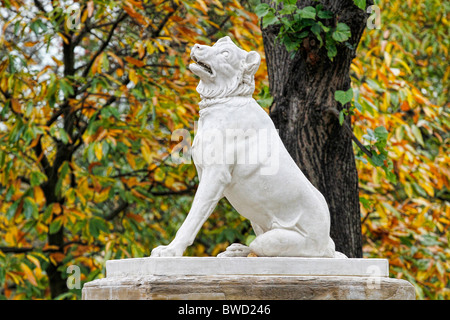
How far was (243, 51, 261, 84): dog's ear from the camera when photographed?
4250 millimetres

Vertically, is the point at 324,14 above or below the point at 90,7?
below

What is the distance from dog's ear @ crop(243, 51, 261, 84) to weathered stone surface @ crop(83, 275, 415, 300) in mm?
1280

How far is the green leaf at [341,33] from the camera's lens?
5.40m

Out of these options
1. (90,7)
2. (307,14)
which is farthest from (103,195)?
(307,14)

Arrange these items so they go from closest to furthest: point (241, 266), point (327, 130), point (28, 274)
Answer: point (241, 266) < point (327, 130) < point (28, 274)

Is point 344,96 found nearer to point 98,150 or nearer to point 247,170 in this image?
point 247,170

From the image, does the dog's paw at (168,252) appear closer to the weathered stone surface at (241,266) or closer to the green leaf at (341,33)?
the weathered stone surface at (241,266)

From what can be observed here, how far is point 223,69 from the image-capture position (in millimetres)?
4195

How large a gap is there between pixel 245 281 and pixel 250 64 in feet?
4.55

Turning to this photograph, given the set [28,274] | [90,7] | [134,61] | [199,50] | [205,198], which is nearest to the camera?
[205,198]

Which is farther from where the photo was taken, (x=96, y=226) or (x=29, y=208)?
(x=96, y=226)

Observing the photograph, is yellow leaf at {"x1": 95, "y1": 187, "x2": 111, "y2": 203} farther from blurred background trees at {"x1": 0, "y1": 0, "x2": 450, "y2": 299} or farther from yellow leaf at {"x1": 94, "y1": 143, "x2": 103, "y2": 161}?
yellow leaf at {"x1": 94, "y1": 143, "x2": 103, "y2": 161}

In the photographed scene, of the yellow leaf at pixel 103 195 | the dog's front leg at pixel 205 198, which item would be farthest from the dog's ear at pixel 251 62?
the yellow leaf at pixel 103 195

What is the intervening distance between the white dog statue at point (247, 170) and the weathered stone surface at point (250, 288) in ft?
1.23
